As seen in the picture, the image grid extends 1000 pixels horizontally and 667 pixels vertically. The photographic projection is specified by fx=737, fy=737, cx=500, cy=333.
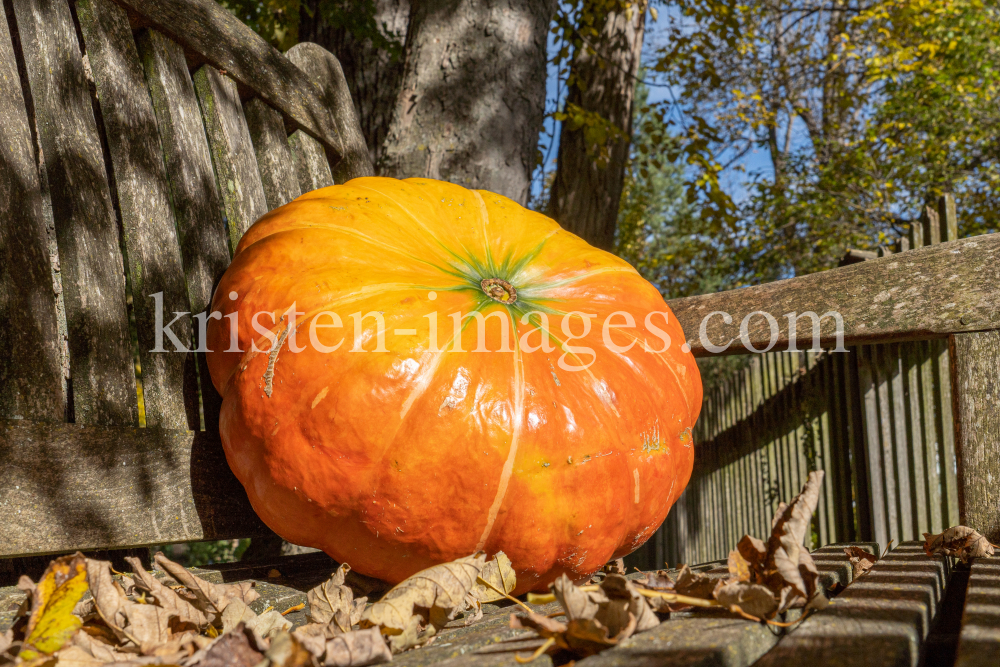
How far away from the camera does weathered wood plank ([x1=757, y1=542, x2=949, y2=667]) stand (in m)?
0.79

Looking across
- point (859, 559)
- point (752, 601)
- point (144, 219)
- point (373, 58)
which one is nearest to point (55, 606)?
point (752, 601)

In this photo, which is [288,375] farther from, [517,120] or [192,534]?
[517,120]

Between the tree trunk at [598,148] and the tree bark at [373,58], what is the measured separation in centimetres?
144

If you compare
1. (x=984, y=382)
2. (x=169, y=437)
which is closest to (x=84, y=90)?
(x=169, y=437)

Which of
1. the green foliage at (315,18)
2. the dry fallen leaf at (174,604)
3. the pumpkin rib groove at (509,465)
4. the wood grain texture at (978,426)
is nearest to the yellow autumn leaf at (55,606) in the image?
the dry fallen leaf at (174,604)

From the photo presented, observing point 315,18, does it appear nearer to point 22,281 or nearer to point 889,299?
point 22,281

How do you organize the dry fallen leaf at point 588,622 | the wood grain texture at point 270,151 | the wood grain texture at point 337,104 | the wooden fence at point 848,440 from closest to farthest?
the dry fallen leaf at point 588,622 < the wood grain texture at point 270,151 < the wood grain texture at point 337,104 < the wooden fence at point 848,440

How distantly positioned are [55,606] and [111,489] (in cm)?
67

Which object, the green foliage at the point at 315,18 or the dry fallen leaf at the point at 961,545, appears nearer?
the dry fallen leaf at the point at 961,545

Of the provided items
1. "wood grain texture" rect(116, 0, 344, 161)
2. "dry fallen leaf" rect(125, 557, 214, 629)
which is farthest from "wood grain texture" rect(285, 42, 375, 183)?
"dry fallen leaf" rect(125, 557, 214, 629)

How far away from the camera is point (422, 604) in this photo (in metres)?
1.20

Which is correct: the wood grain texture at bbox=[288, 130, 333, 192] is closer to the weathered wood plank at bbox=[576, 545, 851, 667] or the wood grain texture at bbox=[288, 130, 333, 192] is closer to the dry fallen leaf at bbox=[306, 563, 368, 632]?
the dry fallen leaf at bbox=[306, 563, 368, 632]

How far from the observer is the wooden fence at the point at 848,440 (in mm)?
Result: 4164

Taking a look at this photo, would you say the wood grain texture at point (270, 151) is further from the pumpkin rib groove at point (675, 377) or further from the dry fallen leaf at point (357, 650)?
the dry fallen leaf at point (357, 650)
